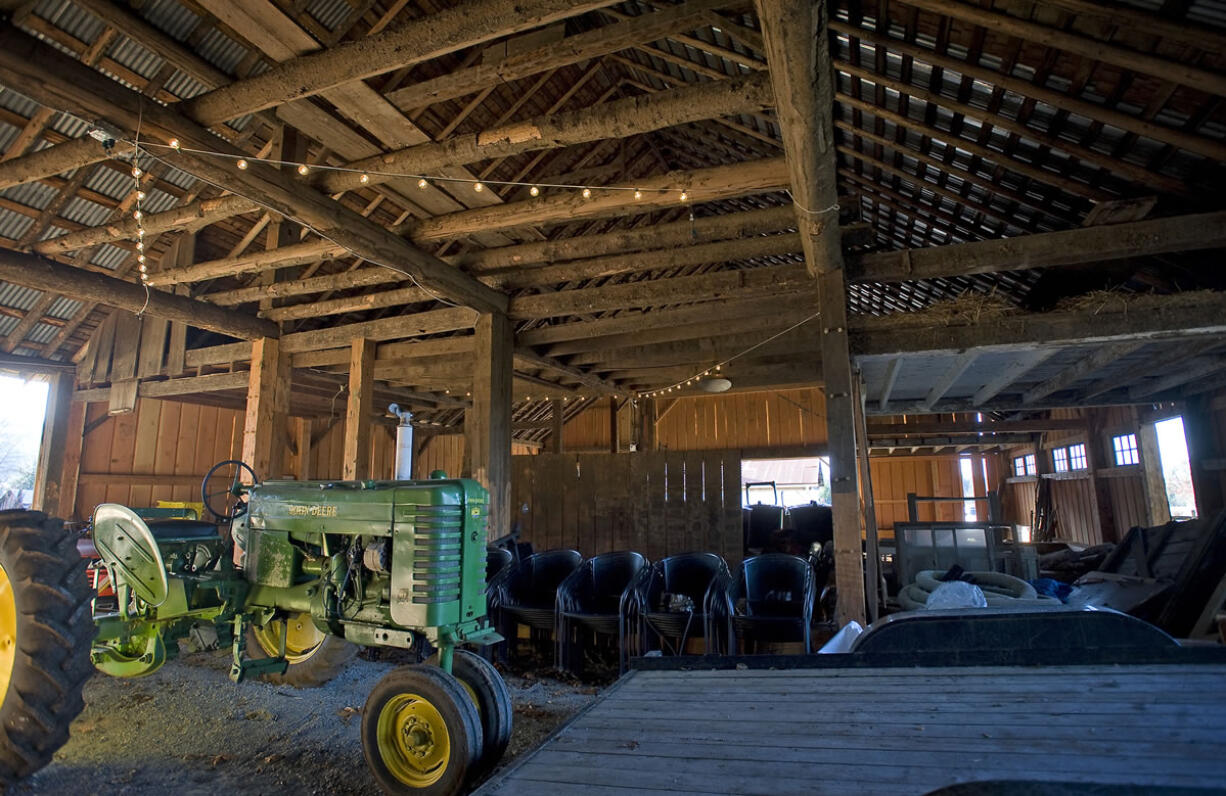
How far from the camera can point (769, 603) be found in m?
5.49

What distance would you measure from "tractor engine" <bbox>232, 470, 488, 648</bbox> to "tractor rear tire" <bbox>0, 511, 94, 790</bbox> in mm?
844

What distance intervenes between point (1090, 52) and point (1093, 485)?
35.9ft

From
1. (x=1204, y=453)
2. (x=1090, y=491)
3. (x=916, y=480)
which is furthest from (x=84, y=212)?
(x=916, y=480)

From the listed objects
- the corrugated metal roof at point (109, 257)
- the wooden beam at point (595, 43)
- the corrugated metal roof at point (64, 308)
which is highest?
the corrugated metal roof at point (109, 257)

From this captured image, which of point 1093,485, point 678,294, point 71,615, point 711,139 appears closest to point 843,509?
point 678,294

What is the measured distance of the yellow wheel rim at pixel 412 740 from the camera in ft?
9.64

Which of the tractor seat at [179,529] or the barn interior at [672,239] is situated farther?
the tractor seat at [179,529]

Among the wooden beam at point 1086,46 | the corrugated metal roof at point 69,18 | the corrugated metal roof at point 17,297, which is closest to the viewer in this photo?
the wooden beam at point 1086,46

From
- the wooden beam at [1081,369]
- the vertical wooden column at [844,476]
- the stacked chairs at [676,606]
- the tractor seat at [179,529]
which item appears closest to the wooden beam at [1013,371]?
the wooden beam at [1081,369]

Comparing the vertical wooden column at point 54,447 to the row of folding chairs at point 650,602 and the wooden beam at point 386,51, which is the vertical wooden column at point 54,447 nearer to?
the row of folding chairs at point 650,602

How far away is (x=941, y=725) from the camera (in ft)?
5.87

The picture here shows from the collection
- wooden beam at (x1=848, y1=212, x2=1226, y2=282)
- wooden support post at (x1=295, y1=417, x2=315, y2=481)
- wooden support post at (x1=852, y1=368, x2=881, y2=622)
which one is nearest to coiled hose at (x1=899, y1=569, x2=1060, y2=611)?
wooden support post at (x1=852, y1=368, x2=881, y2=622)

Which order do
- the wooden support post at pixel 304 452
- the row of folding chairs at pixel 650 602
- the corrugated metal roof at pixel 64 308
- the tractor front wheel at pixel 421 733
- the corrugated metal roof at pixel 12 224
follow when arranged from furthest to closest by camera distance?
1. the wooden support post at pixel 304 452
2. the corrugated metal roof at pixel 64 308
3. the corrugated metal roof at pixel 12 224
4. the row of folding chairs at pixel 650 602
5. the tractor front wheel at pixel 421 733

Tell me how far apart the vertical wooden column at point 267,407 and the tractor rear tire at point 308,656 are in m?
2.75
